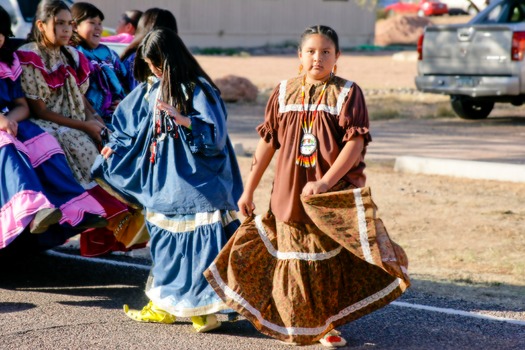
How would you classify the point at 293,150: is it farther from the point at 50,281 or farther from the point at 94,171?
the point at 50,281

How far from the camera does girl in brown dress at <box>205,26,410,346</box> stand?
504 cm

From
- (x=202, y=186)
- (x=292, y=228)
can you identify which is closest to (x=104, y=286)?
(x=202, y=186)

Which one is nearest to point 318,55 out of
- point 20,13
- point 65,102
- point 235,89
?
point 65,102

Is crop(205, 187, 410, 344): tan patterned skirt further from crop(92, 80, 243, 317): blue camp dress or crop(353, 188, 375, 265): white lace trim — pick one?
crop(92, 80, 243, 317): blue camp dress

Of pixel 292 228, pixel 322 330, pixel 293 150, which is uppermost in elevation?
pixel 293 150

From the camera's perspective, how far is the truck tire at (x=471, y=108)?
16.4m

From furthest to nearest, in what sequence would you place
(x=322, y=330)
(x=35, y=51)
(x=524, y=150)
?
1. (x=524, y=150)
2. (x=35, y=51)
3. (x=322, y=330)

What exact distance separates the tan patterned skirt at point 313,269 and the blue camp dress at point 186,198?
0.94 feet

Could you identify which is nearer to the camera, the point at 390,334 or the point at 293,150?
the point at 293,150

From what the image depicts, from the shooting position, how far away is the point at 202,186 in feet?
18.5

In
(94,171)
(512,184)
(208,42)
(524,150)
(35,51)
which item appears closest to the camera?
(94,171)

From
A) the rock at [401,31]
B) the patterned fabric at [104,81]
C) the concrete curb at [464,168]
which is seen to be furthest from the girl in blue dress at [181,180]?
the rock at [401,31]

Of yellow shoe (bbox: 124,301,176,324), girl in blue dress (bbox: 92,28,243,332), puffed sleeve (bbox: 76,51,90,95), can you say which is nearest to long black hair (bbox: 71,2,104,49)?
puffed sleeve (bbox: 76,51,90,95)

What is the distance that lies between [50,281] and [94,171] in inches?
45.5
